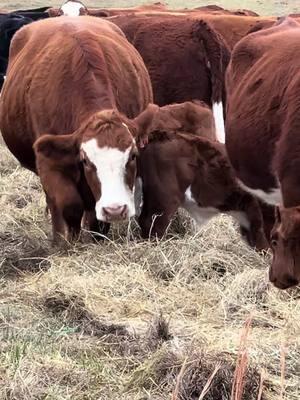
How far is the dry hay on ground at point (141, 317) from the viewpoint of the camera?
363 cm

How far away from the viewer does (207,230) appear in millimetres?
6336

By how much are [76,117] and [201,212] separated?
1297 millimetres

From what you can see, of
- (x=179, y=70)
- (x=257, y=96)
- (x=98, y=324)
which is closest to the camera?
(x=98, y=324)

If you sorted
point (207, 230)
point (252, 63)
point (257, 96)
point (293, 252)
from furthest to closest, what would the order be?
point (207, 230) < point (252, 63) < point (257, 96) < point (293, 252)

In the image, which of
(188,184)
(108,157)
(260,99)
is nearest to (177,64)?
(188,184)

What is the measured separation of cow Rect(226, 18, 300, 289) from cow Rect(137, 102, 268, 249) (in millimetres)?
404

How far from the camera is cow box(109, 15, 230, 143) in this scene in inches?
336

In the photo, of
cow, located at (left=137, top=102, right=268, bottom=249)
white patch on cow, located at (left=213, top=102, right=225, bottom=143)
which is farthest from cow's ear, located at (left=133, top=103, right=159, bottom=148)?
white patch on cow, located at (left=213, top=102, right=225, bottom=143)

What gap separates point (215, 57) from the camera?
8.54m

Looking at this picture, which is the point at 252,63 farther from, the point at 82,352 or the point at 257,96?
the point at 82,352

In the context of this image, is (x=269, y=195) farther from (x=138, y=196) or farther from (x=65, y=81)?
(x=65, y=81)

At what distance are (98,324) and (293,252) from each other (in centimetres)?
111

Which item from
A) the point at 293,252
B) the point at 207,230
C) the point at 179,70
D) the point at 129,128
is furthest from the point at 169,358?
the point at 179,70

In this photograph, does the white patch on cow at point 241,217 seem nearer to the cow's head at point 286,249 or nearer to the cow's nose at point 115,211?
the cow's nose at point 115,211
